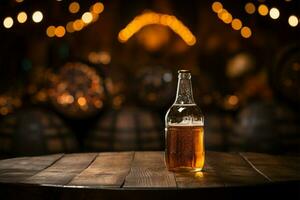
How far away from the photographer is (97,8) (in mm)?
5805

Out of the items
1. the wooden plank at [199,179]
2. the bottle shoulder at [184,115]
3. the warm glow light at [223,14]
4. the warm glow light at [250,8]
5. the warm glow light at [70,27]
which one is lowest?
the wooden plank at [199,179]

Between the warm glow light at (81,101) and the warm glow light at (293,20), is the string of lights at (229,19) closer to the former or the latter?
the warm glow light at (293,20)

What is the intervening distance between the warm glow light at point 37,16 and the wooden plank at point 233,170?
11.1ft

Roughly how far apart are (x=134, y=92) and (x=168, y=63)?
592mm

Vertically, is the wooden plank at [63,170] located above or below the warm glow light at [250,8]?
below

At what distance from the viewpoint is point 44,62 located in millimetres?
5602

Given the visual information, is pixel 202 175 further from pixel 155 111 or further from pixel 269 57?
pixel 269 57

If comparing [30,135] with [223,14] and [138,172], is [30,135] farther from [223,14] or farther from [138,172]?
[223,14]

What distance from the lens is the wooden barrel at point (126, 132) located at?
463cm

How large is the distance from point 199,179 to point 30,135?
108 inches

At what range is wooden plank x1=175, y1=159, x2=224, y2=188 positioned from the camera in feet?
5.70

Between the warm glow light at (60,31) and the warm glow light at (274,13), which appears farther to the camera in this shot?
the warm glow light at (60,31)

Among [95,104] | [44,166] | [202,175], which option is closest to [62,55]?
[95,104]

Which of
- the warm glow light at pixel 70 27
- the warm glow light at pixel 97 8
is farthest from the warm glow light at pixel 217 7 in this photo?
the warm glow light at pixel 70 27
